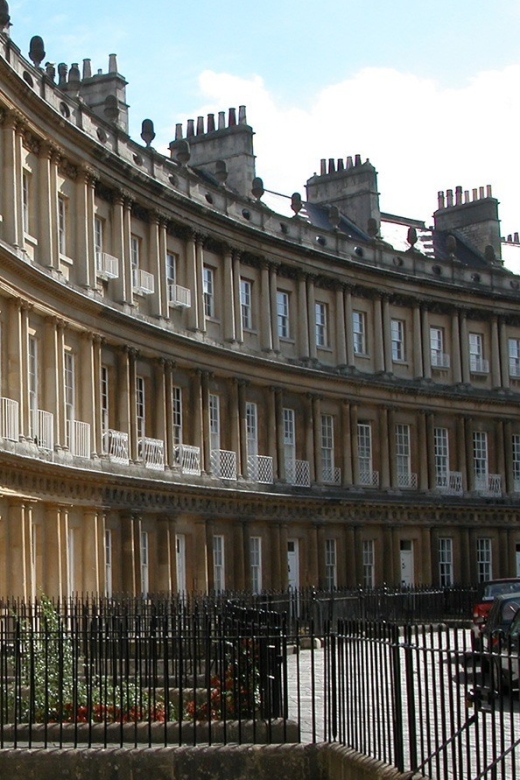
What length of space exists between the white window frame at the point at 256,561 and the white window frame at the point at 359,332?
27.1 ft

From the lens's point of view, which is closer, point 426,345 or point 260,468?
point 260,468

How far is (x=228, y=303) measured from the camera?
42.2 m

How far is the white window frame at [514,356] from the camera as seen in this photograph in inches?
2108

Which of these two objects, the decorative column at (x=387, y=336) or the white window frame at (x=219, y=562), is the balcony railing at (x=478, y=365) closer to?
the decorative column at (x=387, y=336)

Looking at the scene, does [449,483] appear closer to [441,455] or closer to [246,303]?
[441,455]

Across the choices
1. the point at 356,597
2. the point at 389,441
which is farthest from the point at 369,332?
the point at 356,597

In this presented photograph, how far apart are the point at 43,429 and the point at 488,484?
2401 centimetres

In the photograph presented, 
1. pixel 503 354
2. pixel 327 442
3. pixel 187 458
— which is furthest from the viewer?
pixel 503 354

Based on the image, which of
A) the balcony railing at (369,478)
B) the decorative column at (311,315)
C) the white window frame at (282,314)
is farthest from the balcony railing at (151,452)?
the balcony railing at (369,478)

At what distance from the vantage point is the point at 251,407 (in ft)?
142

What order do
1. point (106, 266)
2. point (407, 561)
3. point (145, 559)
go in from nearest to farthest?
point (106, 266)
point (145, 559)
point (407, 561)

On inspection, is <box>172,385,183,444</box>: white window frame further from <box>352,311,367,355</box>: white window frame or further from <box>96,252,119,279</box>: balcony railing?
<box>352,311,367,355</box>: white window frame

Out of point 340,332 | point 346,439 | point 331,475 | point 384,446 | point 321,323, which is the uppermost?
point 321,323

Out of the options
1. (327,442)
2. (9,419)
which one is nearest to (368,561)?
(327,442)
